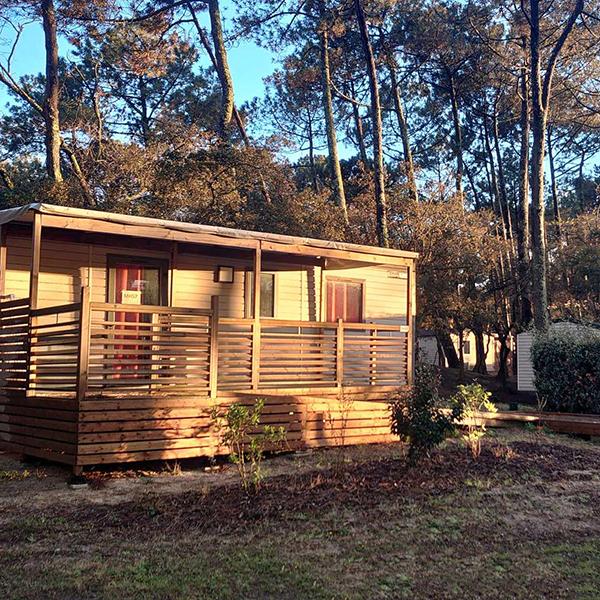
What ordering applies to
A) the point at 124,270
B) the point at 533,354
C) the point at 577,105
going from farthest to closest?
the point at 577,105, the point at 533,354, the point at 124,270

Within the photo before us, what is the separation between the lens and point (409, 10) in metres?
22.8

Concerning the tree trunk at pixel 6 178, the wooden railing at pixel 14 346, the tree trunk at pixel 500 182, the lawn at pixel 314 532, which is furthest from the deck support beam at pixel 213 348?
the tree trunk at pixel 500 182

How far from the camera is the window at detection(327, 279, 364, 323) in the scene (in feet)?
41.7

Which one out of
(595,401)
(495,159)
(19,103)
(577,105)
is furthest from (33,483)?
(495,159)

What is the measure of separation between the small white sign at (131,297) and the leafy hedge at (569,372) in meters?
8.03

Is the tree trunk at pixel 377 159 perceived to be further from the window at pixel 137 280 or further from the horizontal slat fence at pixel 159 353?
the horizontal slat fence at pixel 159 353

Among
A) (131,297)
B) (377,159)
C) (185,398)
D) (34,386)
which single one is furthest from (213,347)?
(377,159)

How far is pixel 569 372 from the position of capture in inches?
527

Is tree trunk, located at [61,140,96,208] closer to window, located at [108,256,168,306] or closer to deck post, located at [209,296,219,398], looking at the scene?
window, located at [108,256,168,306]

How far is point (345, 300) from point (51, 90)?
9900mm

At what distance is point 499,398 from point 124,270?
47.6 ft

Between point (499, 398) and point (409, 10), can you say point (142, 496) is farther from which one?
point (409, 10)

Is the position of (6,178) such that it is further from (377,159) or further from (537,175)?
(537,175)

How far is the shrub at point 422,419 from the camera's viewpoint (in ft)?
22.6
